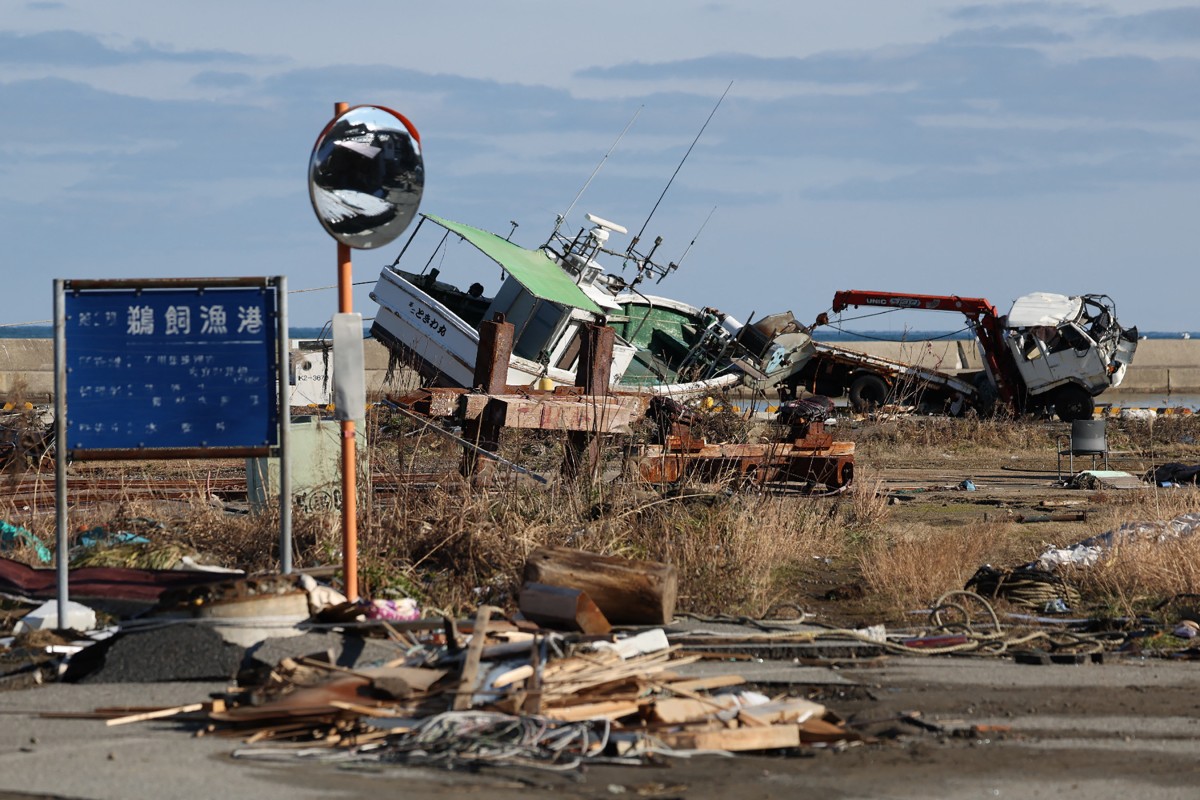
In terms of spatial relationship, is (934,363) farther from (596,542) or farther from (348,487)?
(348,487)

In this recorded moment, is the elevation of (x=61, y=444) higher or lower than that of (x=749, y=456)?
higher

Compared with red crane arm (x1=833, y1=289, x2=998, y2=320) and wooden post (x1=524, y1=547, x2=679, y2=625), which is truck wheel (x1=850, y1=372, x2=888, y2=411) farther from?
wooden post (x1=524, y1=547, x2=679, y2=625)

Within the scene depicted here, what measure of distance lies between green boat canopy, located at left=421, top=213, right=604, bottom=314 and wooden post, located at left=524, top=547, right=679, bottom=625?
11.9m

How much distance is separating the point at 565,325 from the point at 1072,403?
33.1 feet

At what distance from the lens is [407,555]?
29.3ft

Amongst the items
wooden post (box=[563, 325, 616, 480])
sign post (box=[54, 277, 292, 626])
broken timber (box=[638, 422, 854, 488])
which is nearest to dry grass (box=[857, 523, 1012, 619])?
broken timber (box=[638, 422, 854, 488])

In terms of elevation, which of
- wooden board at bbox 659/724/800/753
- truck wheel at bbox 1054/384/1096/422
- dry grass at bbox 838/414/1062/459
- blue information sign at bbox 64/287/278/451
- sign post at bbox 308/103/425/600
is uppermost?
sign post at bbox 308/103/425/600

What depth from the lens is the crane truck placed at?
27.0 meters

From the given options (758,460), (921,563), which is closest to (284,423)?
(921,563)

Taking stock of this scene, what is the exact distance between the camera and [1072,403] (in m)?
27.3

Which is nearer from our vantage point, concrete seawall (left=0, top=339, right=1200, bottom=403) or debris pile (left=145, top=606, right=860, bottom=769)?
debris pile (left=145, top=606, right=860, bottom=769)

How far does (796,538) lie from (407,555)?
10.9ft

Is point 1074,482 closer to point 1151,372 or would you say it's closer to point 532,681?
point 532,681

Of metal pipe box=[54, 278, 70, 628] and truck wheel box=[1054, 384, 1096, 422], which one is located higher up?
metal pipe box=[54, 278, 70, 628]
